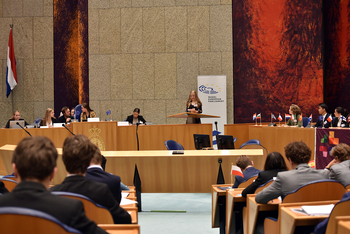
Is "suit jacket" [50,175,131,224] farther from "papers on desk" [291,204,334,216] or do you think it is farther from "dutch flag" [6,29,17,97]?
"dutch flag" [6,29,17,97]

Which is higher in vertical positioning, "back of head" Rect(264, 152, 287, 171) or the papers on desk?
"back of head" Rect(264, 152, 287, 171)

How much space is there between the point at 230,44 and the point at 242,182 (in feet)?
28.0

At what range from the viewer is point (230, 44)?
1161 centimetres

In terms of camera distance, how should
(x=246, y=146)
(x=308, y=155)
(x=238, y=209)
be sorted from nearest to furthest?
(x=308, y=155), (x=238, y=209), (x=246, y=146)

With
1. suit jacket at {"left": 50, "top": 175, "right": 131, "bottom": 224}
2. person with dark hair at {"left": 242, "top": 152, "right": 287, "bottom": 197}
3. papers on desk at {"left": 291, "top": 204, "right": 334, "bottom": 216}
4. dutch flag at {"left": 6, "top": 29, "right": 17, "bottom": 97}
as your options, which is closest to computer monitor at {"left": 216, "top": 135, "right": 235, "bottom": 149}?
person with dark hair at {"left": 242, "top": 152, "right": 287, "bottom": 197}

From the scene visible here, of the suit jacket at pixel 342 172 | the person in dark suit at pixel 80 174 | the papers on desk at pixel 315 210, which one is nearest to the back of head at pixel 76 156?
the person in dark suit at pixel 80 174

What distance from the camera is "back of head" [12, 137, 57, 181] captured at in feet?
4.81

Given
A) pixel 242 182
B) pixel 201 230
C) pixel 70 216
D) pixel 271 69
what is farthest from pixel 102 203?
pixel 271 69

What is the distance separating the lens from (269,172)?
10.8ft

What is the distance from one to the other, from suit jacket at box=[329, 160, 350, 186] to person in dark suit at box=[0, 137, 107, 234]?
264cm

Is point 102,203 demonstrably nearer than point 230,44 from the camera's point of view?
Yes

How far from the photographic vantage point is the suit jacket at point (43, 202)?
4.62 ft

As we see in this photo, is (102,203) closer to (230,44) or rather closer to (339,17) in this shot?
(230,44)

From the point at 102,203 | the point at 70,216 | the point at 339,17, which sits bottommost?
the point at 102,203
